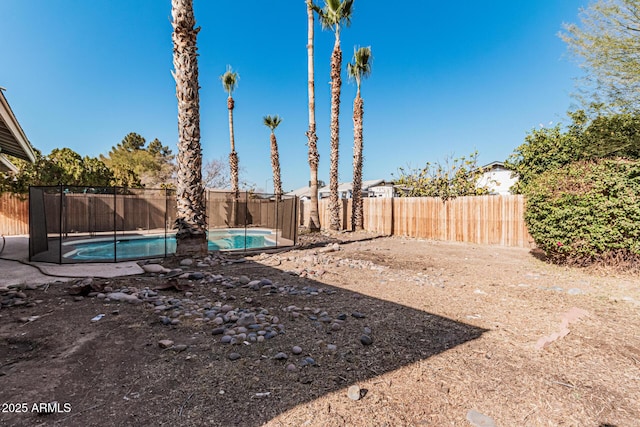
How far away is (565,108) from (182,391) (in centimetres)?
1136

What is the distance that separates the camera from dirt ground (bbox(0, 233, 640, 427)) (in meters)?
1.76

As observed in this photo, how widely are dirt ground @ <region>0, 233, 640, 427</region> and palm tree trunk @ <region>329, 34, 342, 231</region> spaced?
9.38 m

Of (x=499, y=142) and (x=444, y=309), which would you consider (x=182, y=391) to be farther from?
(x=499, y=142)

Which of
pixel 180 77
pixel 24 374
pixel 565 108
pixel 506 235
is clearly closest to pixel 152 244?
pixel 180 77

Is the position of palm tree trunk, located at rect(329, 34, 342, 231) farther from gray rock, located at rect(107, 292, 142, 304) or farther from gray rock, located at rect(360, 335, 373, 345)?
gray rock, located at rect(360, 335, 373, 345)

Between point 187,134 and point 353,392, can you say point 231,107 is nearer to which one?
point 187,134

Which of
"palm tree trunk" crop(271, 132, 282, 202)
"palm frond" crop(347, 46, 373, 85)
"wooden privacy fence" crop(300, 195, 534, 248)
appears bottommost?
"wooden privacy fence" crop(300, 195, 534, 248)

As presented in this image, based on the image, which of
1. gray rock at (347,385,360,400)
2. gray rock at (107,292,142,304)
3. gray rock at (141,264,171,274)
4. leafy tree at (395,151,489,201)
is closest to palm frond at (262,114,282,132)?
leafy tree at (395,151,489,201)

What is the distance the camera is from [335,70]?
1323 cm

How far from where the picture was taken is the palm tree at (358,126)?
14219 mm

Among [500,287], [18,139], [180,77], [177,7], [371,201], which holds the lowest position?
[500,287]

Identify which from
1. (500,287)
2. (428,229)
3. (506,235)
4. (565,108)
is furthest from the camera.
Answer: (428,229)

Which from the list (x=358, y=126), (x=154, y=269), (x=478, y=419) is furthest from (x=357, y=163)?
(x=478, y=419)

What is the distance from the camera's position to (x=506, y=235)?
9.93m
